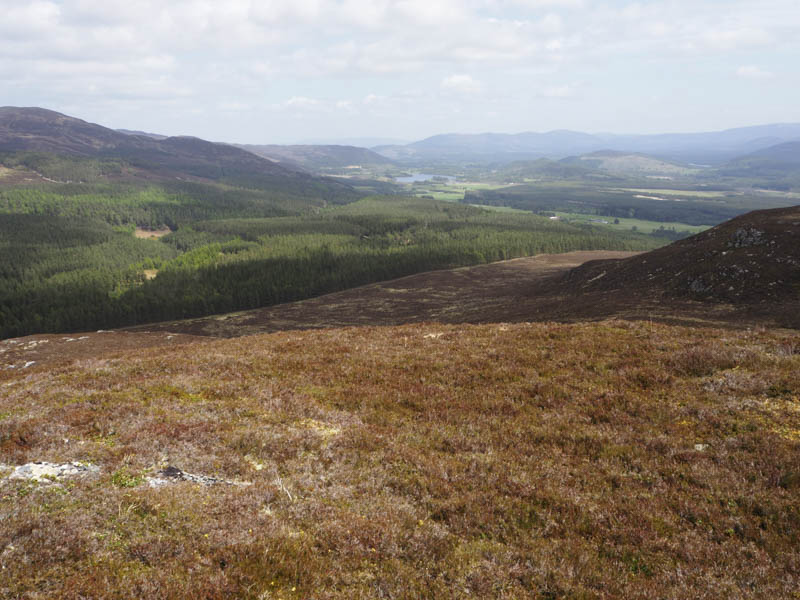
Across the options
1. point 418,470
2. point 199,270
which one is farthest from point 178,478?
point 199,270

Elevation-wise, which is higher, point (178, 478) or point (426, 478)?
point (178, 478)

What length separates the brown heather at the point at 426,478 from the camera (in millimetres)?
8312

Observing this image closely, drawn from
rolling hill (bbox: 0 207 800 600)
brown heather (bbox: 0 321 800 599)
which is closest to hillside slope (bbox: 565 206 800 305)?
rolling hill (bbox: 0 207 800 600)

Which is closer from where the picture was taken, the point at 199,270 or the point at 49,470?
the point at 49,470

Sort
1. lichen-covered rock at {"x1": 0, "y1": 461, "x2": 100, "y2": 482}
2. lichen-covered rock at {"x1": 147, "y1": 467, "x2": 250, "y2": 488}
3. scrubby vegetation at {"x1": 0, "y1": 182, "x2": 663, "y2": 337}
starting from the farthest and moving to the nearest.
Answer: scrubby vegetation at {"x1": 0, "y1": 182, "x2": 663, "y2": 337} → lichen-covered rock at {"x1": 147, "y1": 467, "x2": 250, "y2": 488} → lichen-covered rock at {"x1": 0, "y1": 461, "x2": 100, "y2": 482}

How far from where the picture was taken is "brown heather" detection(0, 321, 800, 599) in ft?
27.3

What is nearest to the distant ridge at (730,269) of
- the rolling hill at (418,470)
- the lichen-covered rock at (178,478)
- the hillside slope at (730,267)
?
the hillside slope at (730,267)

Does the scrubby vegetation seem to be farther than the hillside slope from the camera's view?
Yes

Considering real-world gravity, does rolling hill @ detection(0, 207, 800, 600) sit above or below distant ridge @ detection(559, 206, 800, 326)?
below

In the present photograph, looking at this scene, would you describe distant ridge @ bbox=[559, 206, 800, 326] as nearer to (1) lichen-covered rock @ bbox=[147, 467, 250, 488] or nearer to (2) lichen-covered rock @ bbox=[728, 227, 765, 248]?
(2) lichen-covered rock @ bbox=[728, 227, 765, 248]

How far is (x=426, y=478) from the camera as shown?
40.7ft

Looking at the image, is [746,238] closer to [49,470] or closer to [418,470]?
[418,470]

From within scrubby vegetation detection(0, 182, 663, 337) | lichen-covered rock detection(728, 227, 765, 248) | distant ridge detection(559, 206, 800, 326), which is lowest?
scrubby vegetation detection(0, 182, 663, 337)

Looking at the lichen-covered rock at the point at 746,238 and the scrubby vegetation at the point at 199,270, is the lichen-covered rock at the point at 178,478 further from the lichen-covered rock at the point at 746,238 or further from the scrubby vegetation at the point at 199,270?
the scrubby vegetation at the point at 199,270
